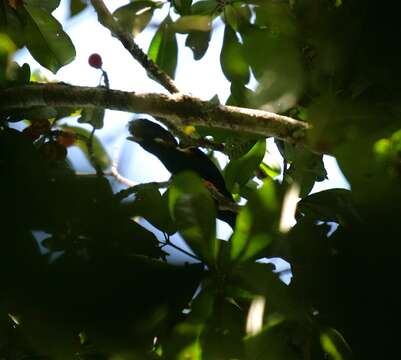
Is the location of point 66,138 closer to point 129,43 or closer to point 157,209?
point 129,43

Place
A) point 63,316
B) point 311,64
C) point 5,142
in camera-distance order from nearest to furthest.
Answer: point 63,316 → point 311,64 → point 5,142

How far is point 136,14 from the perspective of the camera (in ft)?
6.35

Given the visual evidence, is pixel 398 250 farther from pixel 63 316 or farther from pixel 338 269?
pixel 63 316

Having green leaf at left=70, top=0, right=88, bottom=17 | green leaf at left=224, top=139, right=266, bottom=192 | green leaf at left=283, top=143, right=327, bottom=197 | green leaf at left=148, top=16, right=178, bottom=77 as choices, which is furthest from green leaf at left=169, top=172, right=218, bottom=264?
green leaf at left=148, top=16, right=178, bottom=77

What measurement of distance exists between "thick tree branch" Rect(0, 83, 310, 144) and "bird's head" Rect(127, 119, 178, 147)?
0.13 m

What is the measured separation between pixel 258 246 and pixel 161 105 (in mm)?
614

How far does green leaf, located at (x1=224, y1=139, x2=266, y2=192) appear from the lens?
5.74 feet

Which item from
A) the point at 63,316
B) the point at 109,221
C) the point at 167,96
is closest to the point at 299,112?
the point at 167,96

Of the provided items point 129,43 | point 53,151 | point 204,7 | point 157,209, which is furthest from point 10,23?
point 157,209

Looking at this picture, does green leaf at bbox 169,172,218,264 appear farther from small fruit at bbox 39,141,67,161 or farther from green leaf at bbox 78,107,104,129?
green leaf at bbox 78,107,104,129

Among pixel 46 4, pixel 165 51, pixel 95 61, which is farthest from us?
pixel 165 51

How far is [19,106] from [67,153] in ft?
0.62

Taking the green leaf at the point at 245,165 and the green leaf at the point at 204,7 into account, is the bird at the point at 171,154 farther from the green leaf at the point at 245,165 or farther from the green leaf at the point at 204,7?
the green leaf at the point at 204,7

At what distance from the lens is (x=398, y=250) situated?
906 millimetres
